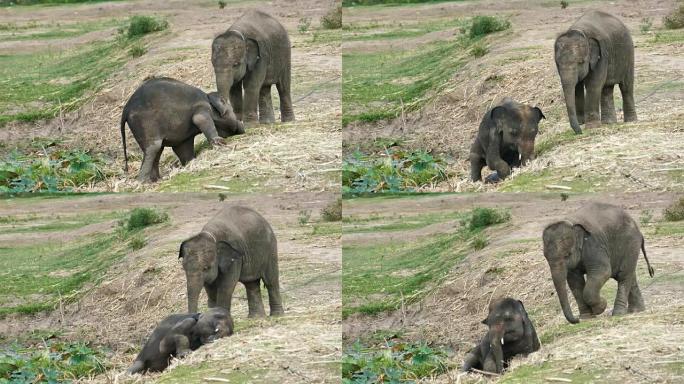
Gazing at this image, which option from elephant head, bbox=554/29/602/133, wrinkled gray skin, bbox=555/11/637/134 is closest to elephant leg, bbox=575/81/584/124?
wrinkled gray skin, bbox=555/11/637/134

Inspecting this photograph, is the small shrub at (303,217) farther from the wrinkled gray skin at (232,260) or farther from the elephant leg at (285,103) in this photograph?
the wrinkled gray skin at (232,260)

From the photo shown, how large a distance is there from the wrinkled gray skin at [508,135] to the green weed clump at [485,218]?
9.46ft

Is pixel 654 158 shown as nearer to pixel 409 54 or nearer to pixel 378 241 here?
pixel 378 241

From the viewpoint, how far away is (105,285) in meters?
26.0

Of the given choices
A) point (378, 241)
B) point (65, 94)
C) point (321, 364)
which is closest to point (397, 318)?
point (378, 241)

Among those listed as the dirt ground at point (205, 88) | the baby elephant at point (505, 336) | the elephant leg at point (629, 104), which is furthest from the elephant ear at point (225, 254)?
the elephant leg at point (629, 104)

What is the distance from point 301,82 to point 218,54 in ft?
13.6

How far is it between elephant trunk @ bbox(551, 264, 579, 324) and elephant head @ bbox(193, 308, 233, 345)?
3.15 meters

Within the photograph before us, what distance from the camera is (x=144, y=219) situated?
90.8ft

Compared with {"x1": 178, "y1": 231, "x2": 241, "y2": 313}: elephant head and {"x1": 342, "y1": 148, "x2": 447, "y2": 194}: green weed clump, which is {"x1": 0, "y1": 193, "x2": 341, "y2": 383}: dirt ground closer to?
{"x1": 178, "y1": 231, "x2": 241, "y2": 313}: elephant head

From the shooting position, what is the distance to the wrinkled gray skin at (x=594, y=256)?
21.2m

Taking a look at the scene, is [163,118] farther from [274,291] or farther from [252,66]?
[274,291]

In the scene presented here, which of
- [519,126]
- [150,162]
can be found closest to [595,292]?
[519,126]

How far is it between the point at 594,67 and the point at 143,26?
29.3 feet
